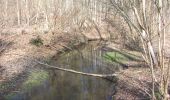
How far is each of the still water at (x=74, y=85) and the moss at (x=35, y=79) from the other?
1.04ft

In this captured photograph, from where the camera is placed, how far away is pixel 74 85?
20.5 metres

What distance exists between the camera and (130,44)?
115 ft

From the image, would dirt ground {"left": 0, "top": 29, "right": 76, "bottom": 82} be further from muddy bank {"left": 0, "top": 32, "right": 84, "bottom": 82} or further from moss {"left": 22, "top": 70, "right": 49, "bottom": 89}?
moss {"left": 22, "top": 70, "right": 49, "bottom": 89}

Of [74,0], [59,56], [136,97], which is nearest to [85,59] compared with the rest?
[59,56]

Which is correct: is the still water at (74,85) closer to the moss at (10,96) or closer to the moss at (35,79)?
the moss at (10,96)

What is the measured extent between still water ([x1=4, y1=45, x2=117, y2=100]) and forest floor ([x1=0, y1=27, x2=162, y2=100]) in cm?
120

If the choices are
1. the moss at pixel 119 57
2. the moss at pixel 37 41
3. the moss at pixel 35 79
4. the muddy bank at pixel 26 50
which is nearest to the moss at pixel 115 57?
the moss at pixel 119 57

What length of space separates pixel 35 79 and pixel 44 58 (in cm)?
799

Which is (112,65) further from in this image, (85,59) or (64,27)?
(64,27)

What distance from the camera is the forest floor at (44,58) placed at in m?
16.8

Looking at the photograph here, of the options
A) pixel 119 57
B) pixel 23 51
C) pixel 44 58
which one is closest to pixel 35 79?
pixel 44 58

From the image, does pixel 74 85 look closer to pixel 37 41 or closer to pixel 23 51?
pixel 23 51

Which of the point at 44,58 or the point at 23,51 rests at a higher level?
the point at 23,51

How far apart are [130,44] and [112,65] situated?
9.46 meters
